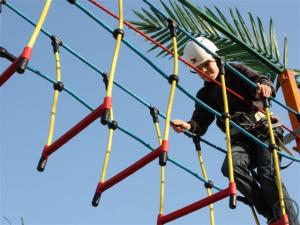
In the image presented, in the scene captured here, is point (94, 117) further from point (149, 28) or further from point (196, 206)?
point (149, 28)

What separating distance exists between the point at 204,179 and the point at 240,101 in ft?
2.31

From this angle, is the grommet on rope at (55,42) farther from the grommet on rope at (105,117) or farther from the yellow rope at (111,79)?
the grommet on rope at (105,117)

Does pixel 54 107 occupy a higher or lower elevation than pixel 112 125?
lower

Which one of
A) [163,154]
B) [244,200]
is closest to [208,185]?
[244,200]

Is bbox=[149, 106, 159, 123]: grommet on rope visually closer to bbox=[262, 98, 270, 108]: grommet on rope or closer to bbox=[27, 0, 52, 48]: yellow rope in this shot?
bbox=[262, 98, 270, 108]: grommet on rope

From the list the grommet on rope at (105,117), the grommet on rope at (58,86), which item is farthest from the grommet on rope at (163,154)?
the grommet on rope at (58,86)

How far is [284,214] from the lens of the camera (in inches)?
132

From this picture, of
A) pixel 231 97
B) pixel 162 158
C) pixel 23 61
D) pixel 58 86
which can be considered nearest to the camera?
pixel 23 61

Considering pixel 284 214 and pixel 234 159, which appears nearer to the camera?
pixel 284 214

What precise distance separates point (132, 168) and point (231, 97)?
1592 millimetres

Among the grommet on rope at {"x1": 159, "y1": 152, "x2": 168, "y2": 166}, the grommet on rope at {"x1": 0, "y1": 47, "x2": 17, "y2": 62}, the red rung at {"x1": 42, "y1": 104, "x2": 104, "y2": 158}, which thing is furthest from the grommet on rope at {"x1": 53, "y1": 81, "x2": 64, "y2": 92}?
the grommet on rope at {"x1": 159, "y1": 152, "x2": 168, "y2": 166}

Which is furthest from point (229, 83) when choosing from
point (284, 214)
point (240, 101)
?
point (284, 214)

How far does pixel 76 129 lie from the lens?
2740mm

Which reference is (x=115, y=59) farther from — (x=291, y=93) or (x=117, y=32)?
(x=291, y=93)
